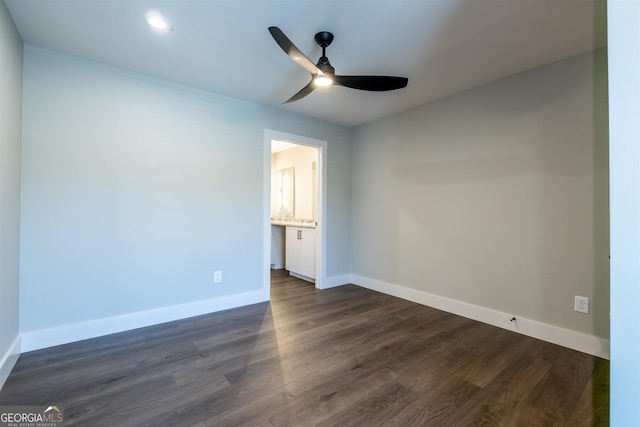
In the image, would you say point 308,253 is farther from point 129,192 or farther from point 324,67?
point 324,67

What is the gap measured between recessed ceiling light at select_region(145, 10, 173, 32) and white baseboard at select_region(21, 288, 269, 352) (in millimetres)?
2349

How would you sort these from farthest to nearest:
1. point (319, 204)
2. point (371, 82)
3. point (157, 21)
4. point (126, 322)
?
point (319, 204), point (126, 322), point (371, 82), point (157, 21)

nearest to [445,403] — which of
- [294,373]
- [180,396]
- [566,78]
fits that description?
[294,373]

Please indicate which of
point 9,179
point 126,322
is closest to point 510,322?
point 126,322

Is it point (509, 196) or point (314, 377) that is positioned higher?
point (509, 196)

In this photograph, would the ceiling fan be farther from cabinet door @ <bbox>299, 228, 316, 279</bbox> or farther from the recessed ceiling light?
cabinet door @ <bbox>299, 228, 316, 279</bbox>

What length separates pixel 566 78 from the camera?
2.30 metres

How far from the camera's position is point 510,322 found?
259 centimetres

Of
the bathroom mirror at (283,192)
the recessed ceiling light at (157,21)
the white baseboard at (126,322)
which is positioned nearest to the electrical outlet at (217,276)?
the white baseboard at (126,322)

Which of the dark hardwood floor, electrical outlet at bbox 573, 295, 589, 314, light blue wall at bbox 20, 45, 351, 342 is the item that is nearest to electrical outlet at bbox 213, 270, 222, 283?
light blue wall at bbox 20, 45, 351, 342

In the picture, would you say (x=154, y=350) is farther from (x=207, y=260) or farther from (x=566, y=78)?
(x=566, y=78)

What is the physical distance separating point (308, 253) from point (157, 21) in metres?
3.20

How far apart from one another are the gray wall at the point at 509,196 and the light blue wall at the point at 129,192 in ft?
5.78

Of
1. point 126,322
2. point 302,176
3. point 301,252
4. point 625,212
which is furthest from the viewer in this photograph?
point 302,176
